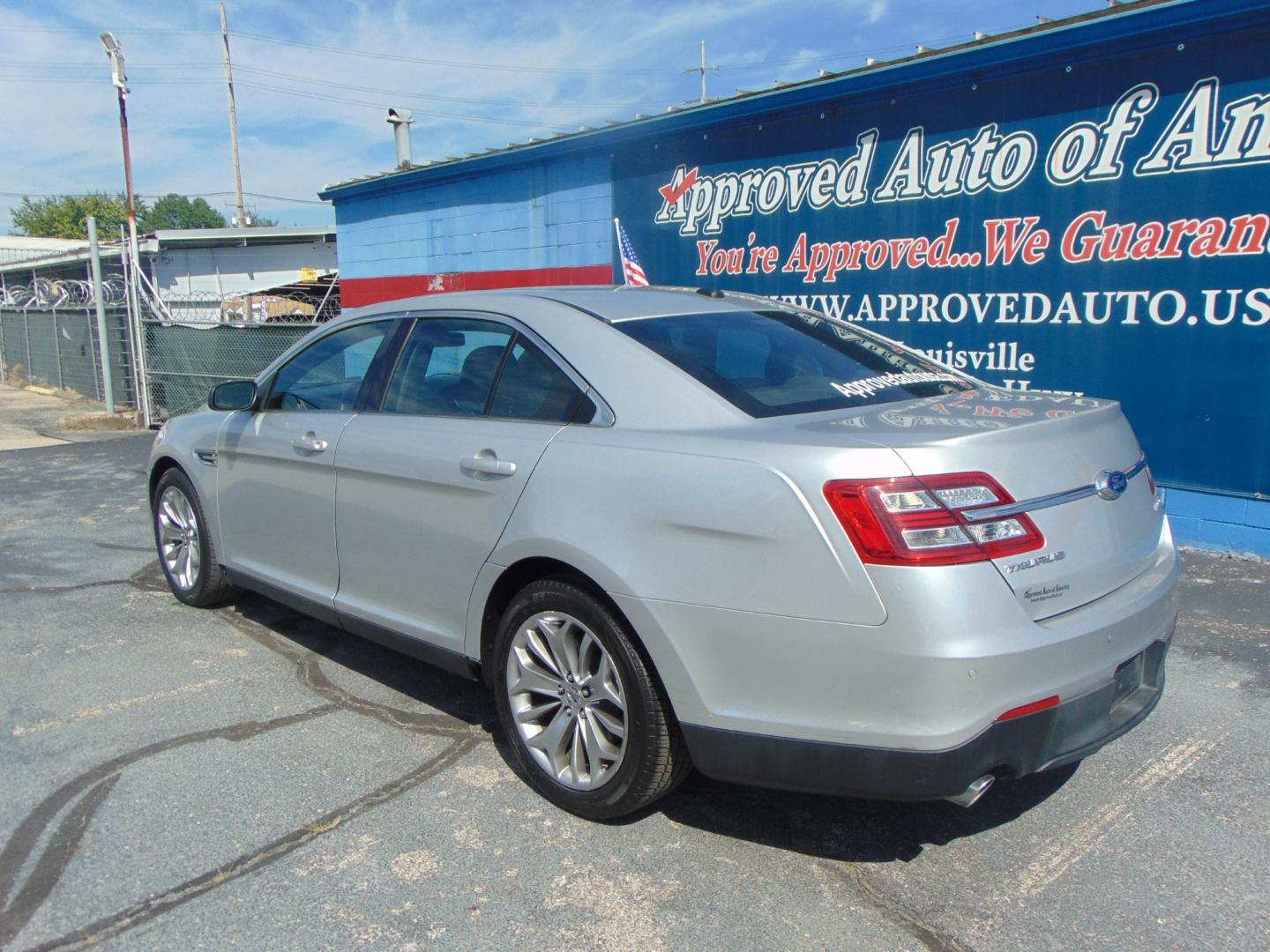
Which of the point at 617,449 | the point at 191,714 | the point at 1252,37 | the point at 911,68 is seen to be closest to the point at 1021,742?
the point at 617,449

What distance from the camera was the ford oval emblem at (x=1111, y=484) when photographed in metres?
2.75

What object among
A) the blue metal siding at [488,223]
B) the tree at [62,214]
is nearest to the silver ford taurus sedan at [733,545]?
the blue metal siding at [488,223]

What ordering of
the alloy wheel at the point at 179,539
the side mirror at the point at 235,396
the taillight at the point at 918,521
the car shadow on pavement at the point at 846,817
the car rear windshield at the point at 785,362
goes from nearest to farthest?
the taillight at the point at 918,521, the car shadow on pavement at the point at 846,817, the car rear windshield at the point at 785,362, the side mirror at the point at 235,396, the alloy wheel at the point at 179,539

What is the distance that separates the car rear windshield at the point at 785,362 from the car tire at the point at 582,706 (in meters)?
0.82

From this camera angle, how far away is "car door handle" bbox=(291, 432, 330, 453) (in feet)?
13.2

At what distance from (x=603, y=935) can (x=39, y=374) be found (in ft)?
71.1

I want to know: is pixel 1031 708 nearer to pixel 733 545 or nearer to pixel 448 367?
→ pixel 733 545

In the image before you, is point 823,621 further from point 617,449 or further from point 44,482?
point 44,482

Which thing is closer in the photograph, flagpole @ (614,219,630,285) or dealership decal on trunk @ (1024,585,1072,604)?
dealership decal on trunk @ (1024,585,1072,604)

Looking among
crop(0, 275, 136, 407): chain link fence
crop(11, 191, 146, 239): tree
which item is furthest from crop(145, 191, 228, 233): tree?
crop(0, 275, 136, 407): chain link fence

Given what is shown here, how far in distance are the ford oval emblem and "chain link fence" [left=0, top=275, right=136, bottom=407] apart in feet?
46.9

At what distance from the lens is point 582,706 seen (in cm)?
Answer: 304

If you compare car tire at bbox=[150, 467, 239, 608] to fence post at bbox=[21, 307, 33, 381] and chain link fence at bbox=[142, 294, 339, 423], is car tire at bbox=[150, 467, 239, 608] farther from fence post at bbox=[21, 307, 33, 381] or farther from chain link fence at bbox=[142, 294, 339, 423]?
fence post at bbox=[21, 307, 33, 381]

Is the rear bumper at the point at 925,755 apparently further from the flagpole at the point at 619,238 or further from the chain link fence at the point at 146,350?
the chain link fence at the point at 146,350
